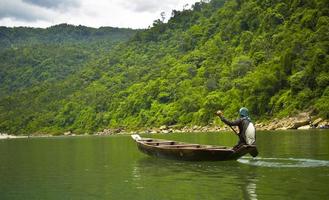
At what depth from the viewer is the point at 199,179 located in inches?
765

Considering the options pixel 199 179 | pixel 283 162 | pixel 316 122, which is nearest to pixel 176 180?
pixel 199 179

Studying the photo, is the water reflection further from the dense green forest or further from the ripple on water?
the dense green forest

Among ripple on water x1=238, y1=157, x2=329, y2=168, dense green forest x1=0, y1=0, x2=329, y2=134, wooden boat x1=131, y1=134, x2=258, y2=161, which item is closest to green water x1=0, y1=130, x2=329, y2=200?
ripple on water x1=238, y1=157, x2=329, y2=168

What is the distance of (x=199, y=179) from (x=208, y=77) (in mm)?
104791

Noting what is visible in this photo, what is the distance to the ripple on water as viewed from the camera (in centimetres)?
2195

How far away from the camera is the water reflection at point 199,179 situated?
52.3ft

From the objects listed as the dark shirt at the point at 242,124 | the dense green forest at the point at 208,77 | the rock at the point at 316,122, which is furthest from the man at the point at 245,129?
the dense green forest at the point at 208,77

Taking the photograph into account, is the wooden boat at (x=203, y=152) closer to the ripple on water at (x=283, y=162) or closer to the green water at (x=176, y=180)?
the green water at (x=176, y=180)

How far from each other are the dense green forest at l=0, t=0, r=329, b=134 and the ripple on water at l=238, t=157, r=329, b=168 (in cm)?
4440

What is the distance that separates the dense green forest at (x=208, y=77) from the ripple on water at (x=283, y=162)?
44398mm

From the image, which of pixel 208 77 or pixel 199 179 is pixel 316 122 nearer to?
pixel 199 179

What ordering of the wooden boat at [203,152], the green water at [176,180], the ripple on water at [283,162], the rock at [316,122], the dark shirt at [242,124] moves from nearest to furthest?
the green water at [176,180] → the ripple on water at [283,162] → the wooden boat at [203,152] → the dark shirt at [242,124] → the rock at [316,122]

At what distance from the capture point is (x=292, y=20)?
103875 millimetres

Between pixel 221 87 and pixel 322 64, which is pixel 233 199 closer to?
pixel 322 64
